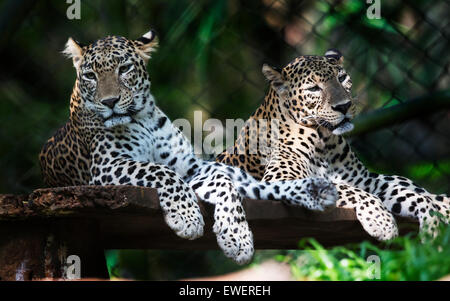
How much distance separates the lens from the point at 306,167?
591 cm

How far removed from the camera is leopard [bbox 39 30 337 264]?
15.3 feet

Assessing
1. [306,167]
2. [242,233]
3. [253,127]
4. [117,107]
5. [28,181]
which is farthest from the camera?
[28,181]

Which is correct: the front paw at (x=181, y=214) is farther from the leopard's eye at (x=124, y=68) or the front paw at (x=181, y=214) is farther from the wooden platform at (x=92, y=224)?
the leopard's eye at (x=124, y=68)

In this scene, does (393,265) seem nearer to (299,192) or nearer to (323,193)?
(323,193)

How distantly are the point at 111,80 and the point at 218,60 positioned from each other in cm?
372

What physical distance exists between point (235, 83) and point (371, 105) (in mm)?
1574

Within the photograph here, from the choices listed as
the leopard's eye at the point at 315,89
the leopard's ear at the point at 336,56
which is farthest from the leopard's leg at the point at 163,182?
the leopard's ear at the point at 336,56

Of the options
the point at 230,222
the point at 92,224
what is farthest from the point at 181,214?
the point at 92,224

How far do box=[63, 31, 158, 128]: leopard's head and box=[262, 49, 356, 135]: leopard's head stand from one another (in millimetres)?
1100

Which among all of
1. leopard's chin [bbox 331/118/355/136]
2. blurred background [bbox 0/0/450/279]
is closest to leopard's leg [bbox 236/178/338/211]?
leopard's chin [bbox 331/118/355/136]

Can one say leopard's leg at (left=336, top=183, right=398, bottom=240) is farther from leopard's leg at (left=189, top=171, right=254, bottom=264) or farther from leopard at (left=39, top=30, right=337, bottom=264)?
leopard's leg at (left=189, top=171, right=254, bottom=264)

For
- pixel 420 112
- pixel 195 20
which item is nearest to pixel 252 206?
pixel 420 112

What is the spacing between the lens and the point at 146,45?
5789mm
